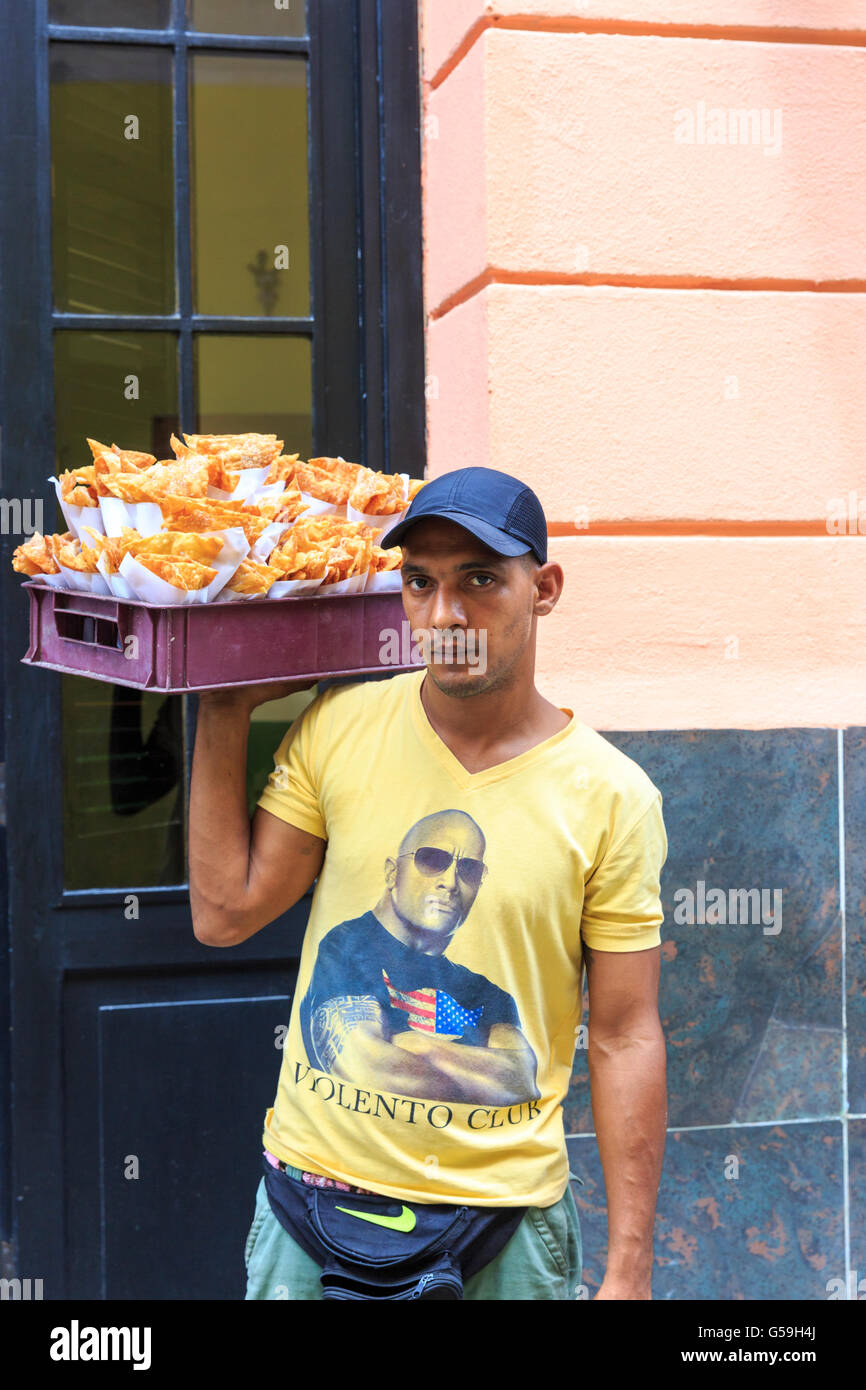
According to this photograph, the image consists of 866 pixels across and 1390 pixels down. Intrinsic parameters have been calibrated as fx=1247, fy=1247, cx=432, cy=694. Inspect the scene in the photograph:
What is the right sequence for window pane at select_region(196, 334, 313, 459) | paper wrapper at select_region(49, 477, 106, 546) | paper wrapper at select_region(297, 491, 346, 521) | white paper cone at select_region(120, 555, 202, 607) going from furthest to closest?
window pane at select_region(196, 334, 313, 459) → paper wrapper at select_region(297, 491, 346, 521) → paper wrapper at select_region(49, 477, 106, 546) → white paper cone at select_region(120, 555, 202, 607)

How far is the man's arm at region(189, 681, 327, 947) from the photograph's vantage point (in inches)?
84.4

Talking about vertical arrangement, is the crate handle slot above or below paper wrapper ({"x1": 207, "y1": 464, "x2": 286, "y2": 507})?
below

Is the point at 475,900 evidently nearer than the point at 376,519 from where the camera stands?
Yes

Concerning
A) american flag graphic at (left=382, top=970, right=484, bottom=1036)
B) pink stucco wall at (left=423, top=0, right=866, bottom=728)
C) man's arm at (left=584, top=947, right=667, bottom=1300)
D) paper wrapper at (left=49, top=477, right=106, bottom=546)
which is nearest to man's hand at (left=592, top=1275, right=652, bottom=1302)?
man's arm at (left=584, top=947, right=667, bottom=1300)

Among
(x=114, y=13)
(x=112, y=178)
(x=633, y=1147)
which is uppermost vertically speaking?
(x=114, y=13)

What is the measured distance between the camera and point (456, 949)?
2.06m

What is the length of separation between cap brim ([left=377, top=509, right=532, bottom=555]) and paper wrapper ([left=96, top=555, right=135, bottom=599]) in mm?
431

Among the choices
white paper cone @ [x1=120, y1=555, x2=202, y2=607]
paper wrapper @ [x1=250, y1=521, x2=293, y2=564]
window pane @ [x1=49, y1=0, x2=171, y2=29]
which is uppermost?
window pane @ [x1=49, y1=0, x2=171, y2=29]

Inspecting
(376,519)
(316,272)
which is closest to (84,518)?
(376,519)

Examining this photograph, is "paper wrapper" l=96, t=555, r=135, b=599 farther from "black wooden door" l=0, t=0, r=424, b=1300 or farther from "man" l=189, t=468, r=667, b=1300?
"black wooden door" l=0, t=0, r=424, b=1300

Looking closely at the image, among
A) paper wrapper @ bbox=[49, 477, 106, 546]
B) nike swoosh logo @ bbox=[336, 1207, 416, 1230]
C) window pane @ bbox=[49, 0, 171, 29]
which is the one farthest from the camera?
window pane @ bbox=[49, 0, 171, 29]

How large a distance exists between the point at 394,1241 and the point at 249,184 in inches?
107

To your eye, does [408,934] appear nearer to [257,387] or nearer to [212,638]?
[212,638]
